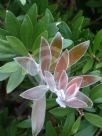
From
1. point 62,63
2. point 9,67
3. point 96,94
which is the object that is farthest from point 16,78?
point 96,94

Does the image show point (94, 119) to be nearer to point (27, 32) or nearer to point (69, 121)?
point (69, 121)

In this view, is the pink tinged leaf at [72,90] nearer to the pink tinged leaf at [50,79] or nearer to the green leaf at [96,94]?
the pink tinged leaf at [50,79]

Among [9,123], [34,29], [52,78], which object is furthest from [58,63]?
[9,123]

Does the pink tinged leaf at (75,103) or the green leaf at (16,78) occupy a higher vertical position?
the green leaf at (16,78)

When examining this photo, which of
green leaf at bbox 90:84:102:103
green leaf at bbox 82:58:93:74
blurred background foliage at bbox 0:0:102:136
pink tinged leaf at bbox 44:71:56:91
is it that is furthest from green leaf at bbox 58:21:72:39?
pink tinged leaf at bbox 44:71:56:91

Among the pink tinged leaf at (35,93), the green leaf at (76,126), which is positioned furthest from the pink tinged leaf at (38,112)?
the green leaf at (76,126)

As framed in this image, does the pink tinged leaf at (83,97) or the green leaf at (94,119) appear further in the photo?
the green leaf at (94,119)
